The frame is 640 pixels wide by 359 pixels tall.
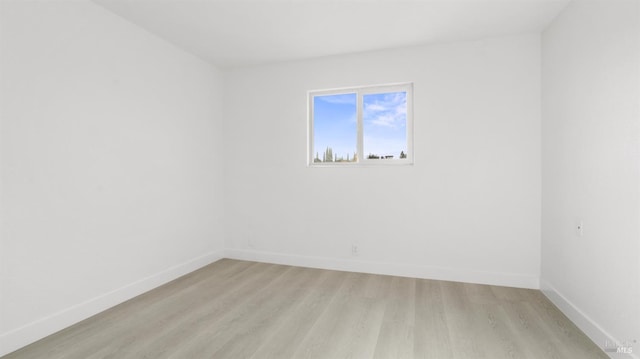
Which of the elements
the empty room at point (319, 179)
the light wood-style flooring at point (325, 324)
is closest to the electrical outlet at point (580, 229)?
the empty room at point (319, 179)

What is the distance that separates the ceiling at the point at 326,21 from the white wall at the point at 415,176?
307 millimetres

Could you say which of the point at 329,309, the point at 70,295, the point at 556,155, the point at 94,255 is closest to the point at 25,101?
the point at 94,255

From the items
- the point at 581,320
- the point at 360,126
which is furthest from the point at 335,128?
the point at 581,320

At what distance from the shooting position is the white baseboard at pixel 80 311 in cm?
196

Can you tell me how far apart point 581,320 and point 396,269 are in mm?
1629

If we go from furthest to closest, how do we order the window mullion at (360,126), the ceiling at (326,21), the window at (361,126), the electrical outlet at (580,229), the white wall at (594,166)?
the window mullion at (360,126)
the window at (361,126)
the ceiling at (326,21)
the electrical outlet at (580,229)
the white wall at (594,166)

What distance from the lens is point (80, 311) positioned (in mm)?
Answer: 2367

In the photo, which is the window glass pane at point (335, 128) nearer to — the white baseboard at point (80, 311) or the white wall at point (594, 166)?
the white wall at point (594, 166)

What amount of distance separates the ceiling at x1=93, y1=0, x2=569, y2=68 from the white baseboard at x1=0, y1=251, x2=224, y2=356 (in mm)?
2533

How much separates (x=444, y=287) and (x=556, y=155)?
1.64 m

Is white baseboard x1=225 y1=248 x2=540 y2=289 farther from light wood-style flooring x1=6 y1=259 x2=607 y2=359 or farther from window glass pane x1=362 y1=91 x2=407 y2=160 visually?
window glass pane x1=362 y1=91 x2=407 y2=160

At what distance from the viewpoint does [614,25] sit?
6.17 feet

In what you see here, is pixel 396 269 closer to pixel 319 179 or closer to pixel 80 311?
pixel 319 179

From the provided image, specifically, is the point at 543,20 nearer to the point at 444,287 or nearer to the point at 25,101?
the point at 444,287
